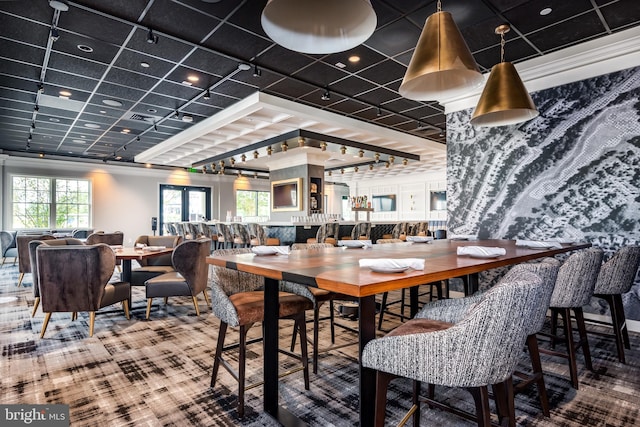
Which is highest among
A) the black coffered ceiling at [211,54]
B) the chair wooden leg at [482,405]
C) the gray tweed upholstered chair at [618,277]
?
the black coffered ceiling at [211,54]

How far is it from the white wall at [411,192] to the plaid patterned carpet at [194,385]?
10584mm

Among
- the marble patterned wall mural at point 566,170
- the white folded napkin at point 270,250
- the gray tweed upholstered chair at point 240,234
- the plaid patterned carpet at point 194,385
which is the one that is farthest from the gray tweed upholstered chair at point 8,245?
the marble patterned wall mural at point 566,170

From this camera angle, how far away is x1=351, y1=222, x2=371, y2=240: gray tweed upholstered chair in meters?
7.35

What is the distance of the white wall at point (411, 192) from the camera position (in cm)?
1363

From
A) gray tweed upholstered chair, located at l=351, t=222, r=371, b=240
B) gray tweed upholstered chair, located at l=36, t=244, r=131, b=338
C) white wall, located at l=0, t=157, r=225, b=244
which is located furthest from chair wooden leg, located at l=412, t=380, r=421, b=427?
white wall, located at l=0, t=157, r=225, b=244

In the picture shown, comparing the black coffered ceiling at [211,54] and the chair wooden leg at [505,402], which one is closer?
the chair wooden leg at [505,402]

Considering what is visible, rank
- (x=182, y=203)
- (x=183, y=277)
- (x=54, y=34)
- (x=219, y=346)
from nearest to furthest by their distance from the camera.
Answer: (x=219, y=346) → (x=54, y=34) → (x=183, y=277) → (x=182, y=203)

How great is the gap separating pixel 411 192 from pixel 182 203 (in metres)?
9.06

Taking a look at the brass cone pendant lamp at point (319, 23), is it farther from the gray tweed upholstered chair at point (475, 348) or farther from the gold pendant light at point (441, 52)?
the gray tweed upholstered chair at point (475, 348)

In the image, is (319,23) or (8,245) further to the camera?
(8,245)

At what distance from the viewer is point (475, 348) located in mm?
1165

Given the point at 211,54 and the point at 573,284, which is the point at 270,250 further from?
the point at 211,54

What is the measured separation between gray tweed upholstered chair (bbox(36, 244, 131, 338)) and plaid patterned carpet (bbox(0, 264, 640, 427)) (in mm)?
325

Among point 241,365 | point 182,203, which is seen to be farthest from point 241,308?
point 182,203
